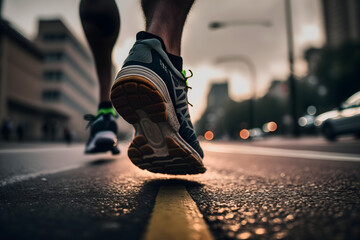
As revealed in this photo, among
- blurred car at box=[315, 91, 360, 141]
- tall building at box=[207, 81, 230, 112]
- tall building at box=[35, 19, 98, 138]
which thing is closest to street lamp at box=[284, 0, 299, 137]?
blurred car at box=[315, 91, 360, 141]

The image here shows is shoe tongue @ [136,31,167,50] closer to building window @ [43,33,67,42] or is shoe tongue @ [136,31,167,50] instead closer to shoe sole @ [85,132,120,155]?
shoe sole @ [85,132,120,155]

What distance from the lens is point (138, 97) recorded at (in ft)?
3.64

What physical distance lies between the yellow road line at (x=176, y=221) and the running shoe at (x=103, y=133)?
1.15 m

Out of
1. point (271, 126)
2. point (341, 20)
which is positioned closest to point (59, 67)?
point (271, 126)

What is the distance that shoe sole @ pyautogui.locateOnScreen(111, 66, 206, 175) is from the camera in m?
1.11

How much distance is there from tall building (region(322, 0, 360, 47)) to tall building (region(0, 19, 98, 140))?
238ft

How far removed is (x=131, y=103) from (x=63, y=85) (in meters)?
43.4

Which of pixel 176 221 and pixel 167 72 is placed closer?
pixel 176 221

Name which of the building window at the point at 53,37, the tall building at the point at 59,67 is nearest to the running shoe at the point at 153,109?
the tall building at the point at 59,67

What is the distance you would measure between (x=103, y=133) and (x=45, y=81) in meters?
43.9

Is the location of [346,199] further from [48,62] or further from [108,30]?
[48,62]

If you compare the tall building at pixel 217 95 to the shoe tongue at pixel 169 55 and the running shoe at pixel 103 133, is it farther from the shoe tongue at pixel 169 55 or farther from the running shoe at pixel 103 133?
the shoe tongue at pixel 169 55

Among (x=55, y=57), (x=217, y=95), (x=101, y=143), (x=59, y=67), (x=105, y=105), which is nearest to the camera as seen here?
(x=101, y=143)

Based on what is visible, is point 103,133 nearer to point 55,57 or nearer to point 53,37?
point 55,57
